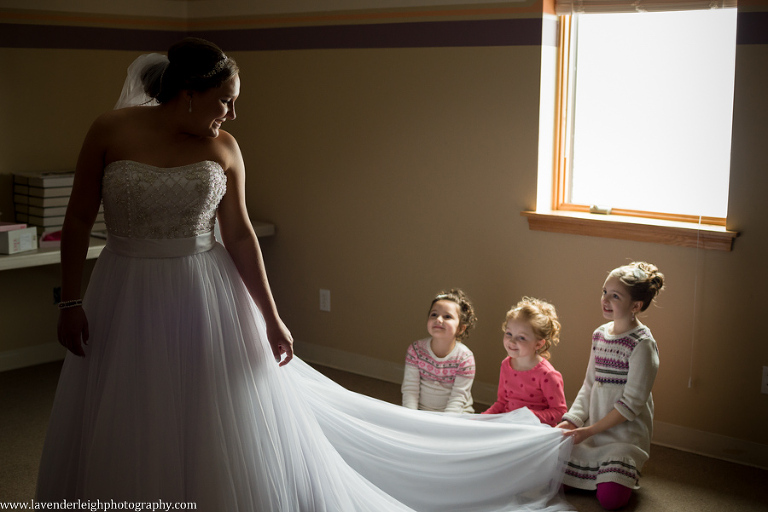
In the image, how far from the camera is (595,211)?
3.22 meters

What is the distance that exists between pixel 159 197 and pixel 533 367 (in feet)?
5.03

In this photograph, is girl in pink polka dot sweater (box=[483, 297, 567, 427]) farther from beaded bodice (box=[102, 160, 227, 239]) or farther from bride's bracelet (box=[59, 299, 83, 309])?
bride's bracelet (box=[59, 299, 83, 309])

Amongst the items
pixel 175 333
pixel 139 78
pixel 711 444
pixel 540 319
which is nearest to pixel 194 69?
pixel 139 78

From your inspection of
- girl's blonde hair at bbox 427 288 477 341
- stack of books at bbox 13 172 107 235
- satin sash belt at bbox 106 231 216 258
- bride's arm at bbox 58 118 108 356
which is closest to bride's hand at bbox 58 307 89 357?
bride's arm at bbox 58 118 108 356

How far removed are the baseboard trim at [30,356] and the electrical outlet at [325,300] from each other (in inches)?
53.1

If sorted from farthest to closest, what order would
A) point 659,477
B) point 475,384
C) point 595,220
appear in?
point 475,384, point 595,220, point 659,477

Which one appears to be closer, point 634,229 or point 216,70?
point 216,70

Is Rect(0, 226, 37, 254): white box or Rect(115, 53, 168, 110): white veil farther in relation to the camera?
Rect(0, 226, 37, 254): white box

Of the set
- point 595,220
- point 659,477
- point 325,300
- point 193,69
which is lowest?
point 659,477

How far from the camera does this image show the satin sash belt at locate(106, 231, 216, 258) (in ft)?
6.39

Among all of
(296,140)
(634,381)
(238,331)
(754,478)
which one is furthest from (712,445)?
(296,140)

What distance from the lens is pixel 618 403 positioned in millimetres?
2604

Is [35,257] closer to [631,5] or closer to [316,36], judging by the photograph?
[316,36]

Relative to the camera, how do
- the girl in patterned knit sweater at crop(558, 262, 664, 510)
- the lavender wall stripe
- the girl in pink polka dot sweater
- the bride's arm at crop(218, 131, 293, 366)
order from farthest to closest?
the lavender wall stripe < the girl in pink polka dot sweater < the girl in patterned knit sweater at crop(558, 262, 664, 510) < the bride's arm at crop(218, 131, 293, 366)
